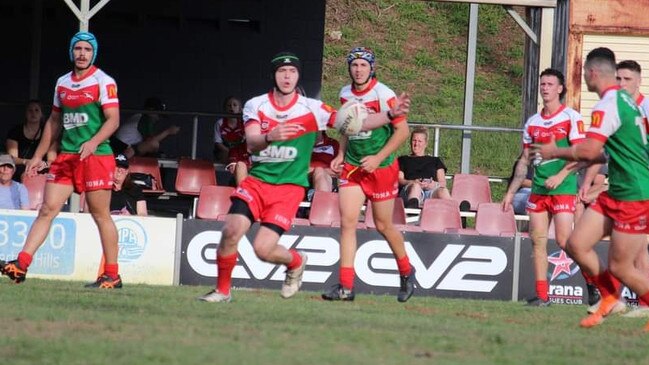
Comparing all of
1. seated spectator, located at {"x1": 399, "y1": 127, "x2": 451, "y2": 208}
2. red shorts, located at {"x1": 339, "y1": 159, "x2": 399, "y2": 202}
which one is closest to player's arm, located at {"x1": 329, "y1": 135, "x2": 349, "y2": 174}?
red shorts, located at {"x1": 339, "y1": 159, "x2": 399, "y2": 202}

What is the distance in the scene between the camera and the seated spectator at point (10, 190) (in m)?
16.2

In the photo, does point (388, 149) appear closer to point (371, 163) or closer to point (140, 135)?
point (371, 163)

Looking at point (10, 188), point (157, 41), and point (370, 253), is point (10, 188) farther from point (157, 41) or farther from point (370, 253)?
point (157, 41)

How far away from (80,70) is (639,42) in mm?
10116

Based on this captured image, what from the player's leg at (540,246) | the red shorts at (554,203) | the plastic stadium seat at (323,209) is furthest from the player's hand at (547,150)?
the plastic stadium seat at (323,209)

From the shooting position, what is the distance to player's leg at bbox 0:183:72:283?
38.9 ft

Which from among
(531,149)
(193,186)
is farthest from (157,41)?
(531,149)

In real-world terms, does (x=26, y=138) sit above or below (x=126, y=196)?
above

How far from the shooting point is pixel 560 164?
512 inches

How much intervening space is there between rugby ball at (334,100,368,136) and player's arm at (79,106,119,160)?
1.97 m

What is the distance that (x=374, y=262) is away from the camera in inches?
634

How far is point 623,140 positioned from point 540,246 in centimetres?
368

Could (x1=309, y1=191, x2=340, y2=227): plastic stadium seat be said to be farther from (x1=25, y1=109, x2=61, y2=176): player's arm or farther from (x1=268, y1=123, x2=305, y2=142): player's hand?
(x1=268, y1=123, x2=305, y2=142): player's hand

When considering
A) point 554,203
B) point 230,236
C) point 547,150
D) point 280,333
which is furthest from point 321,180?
point 280,333
